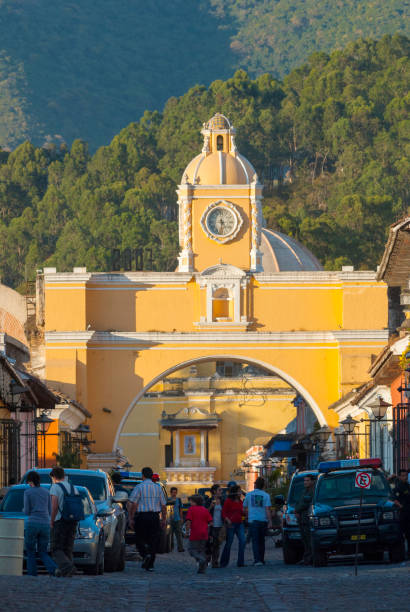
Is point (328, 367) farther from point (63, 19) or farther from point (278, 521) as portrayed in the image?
point (63, 19)

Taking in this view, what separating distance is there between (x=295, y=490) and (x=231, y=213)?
1086 inches

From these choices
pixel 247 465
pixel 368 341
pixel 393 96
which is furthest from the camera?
pixel 393 96

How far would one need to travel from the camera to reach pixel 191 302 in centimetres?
5319

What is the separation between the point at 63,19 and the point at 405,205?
93.1 metres

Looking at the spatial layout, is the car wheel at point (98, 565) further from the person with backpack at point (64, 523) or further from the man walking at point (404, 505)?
the man walking at point (404, 505)

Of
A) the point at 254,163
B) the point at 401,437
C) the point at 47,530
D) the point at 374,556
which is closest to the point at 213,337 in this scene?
the point at 401,437

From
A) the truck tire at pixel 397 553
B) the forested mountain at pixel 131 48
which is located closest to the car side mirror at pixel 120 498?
the truck tire at pixel 397 553

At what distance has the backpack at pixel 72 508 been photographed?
19.0m

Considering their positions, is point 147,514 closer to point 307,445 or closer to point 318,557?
point 318,557

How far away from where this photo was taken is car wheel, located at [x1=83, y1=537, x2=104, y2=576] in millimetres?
20281

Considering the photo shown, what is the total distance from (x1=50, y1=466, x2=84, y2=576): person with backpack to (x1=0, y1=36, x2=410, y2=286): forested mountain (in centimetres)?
6772

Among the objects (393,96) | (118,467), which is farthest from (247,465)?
(393,96)

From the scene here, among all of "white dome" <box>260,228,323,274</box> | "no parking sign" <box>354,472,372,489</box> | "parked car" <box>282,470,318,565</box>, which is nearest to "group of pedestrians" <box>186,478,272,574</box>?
"parked car" <box>282,470,318,565</box>

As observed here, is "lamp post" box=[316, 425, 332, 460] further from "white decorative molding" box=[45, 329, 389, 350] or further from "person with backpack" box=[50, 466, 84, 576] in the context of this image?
"person with backpack" box=[50, 466, 84, 576]
